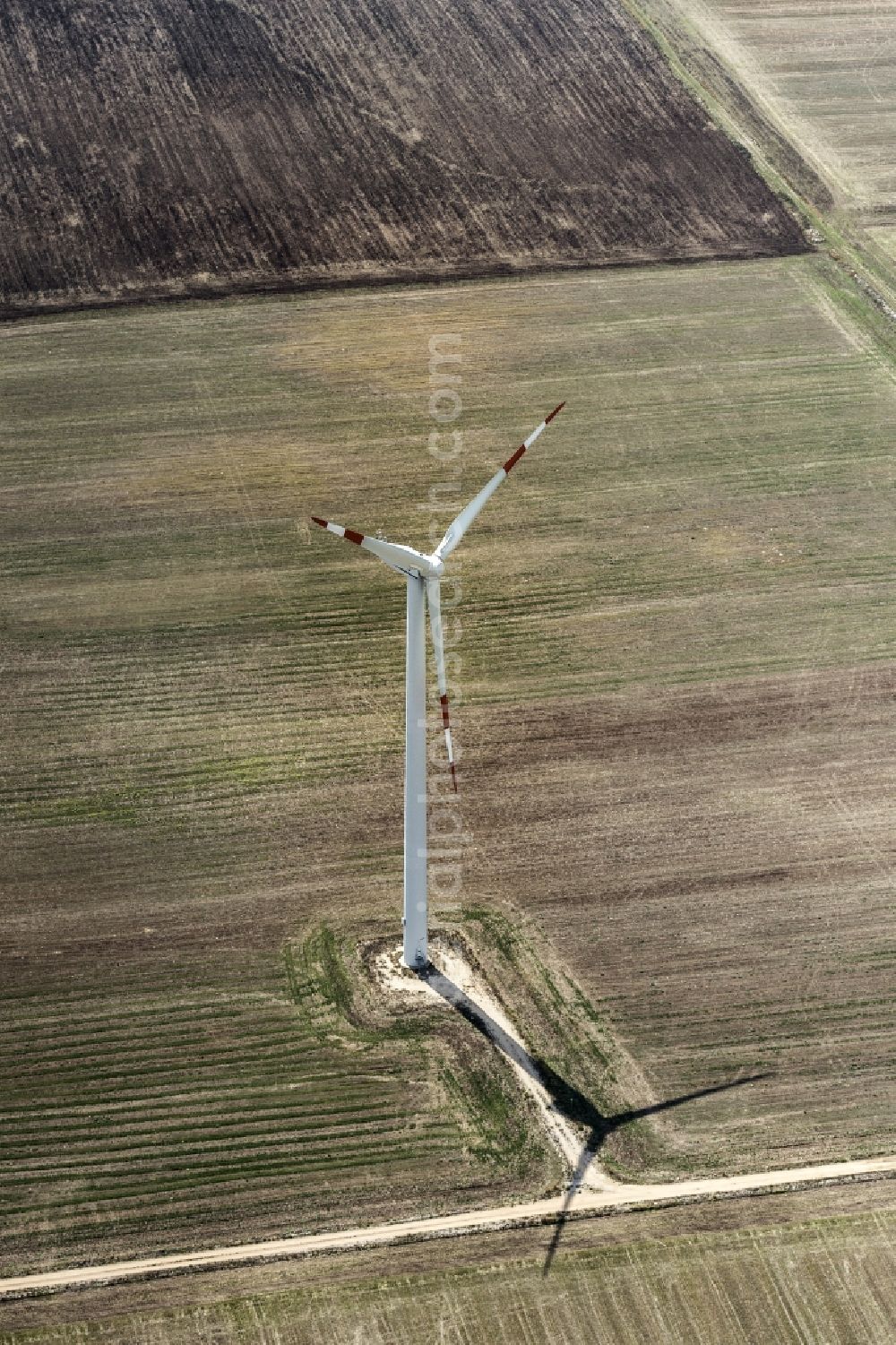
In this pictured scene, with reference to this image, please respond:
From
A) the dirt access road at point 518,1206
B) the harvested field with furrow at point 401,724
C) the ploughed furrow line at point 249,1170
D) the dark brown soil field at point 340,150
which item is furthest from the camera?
Answer: the dark brown soil field at point 340,150

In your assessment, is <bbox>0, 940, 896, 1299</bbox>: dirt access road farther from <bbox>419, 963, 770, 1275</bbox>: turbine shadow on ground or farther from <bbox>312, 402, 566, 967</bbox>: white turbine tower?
<bbox>312, 402, 566, 967</bbox>: white turbine tower

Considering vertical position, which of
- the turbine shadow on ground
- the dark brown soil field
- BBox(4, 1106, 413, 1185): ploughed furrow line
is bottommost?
BBox(4, 1106, 413, 1185): ploughed furrow line

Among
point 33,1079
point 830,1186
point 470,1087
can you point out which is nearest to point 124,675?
point 33,1079

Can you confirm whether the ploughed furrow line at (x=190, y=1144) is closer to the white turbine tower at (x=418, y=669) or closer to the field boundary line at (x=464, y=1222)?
the field boundary line at (x=464, y=1222)

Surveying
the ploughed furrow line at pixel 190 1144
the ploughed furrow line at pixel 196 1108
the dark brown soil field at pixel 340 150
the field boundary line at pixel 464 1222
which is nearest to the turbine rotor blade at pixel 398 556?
the ploughed furrow line at pixel 196 1108

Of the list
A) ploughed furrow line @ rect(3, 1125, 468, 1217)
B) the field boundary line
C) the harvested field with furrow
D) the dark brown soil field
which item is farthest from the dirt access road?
the dark brown soil field

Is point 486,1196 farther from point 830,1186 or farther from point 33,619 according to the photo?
point 33,619

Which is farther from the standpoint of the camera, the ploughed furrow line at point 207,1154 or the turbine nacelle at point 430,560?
the ploughed furrow line at point 207,1154
